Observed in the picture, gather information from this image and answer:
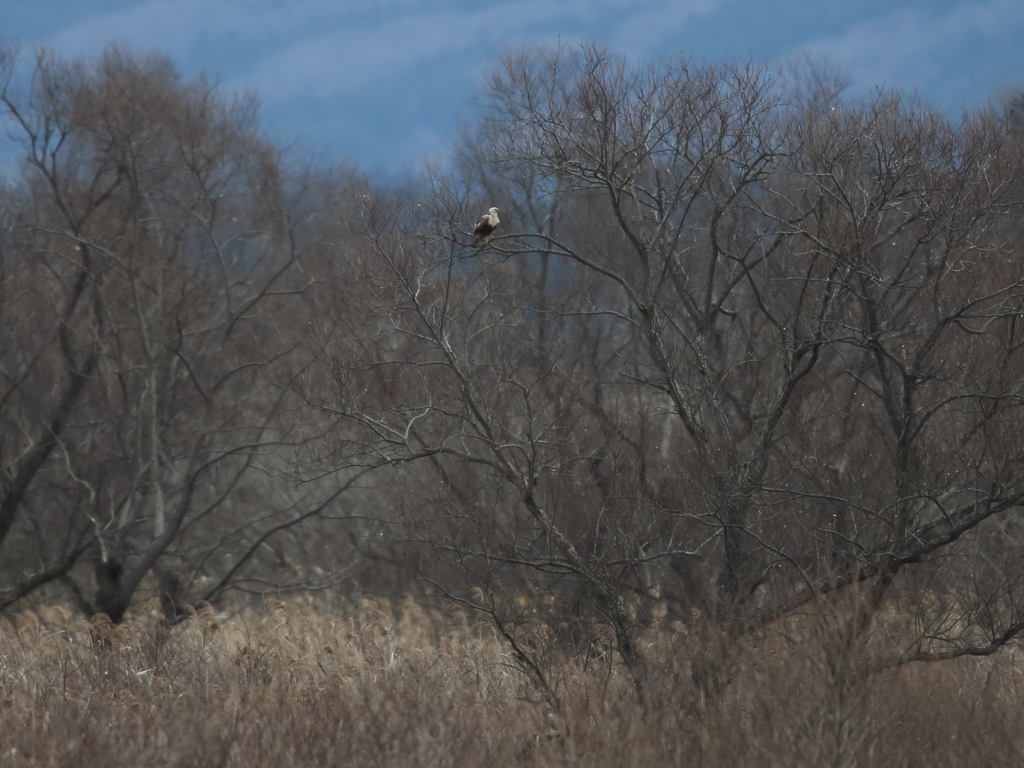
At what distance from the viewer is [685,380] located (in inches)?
433

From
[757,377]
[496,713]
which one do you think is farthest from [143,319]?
[496,713]

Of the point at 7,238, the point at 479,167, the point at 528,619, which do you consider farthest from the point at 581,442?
the point at 7,238

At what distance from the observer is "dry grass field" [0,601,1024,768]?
6.92 metres

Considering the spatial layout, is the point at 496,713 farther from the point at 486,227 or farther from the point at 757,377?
the point at 757,377

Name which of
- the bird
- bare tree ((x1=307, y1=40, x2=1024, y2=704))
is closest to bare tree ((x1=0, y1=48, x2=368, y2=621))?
bare tree ((x1=307, y1=40, x2=1024, y2=704))

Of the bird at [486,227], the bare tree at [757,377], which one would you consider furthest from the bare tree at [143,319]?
the bird at [486,227]

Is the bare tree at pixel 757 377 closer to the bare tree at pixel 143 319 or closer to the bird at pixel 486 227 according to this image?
the bird at pixel 486 227

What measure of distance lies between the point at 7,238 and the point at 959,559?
14743 millimetres

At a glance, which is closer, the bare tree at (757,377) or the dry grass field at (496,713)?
the dry grass field at (496,713)

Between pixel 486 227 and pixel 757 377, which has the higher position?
pixel 486 227

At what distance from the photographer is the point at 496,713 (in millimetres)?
8578

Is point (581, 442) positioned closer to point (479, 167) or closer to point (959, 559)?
point (959, 559)

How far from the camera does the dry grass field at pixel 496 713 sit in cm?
692

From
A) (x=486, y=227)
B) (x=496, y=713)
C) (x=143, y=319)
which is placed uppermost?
(x=143, y=319)
